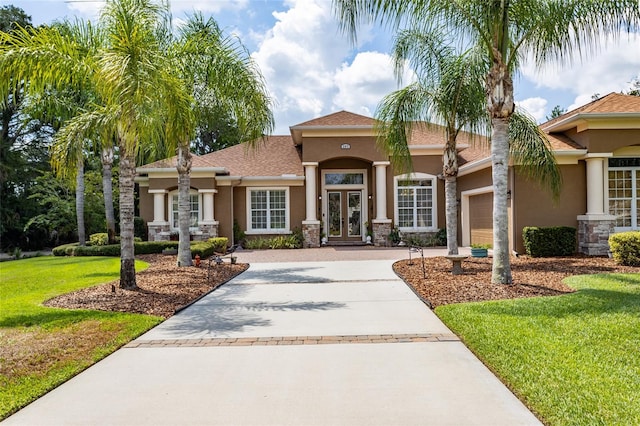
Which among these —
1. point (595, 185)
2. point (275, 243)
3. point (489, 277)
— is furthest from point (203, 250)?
point (595, 185)

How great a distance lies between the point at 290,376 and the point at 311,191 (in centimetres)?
1672

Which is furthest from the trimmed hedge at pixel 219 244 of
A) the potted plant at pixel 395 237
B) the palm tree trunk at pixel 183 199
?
the potted plant at pixel 395 237

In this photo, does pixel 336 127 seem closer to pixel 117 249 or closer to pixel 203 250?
pixel 203 250

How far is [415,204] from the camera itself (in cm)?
2175

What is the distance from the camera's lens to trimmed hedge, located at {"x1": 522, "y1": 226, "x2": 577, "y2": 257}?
46.2 feet

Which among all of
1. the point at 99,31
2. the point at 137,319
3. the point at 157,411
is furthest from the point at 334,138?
the point at 157,411

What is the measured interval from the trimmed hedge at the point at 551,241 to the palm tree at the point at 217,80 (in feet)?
29.7

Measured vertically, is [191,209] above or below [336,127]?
below

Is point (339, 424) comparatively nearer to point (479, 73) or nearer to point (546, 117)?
point (479, 73)

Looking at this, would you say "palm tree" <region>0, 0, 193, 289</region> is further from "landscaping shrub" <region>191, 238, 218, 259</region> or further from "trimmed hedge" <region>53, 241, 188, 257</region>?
"trimmed hedge" <region>53, 241, 188, 257</region>

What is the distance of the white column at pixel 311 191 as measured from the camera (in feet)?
69.8

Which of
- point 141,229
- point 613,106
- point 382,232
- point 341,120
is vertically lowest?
point 382,232

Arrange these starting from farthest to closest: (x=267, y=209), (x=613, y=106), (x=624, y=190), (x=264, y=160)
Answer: (x=264, y=160), (x=267, y=209), (x=624, y=190), (x=613, y=106)

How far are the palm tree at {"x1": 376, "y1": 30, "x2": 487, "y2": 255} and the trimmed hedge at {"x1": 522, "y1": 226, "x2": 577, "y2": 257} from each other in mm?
2957
